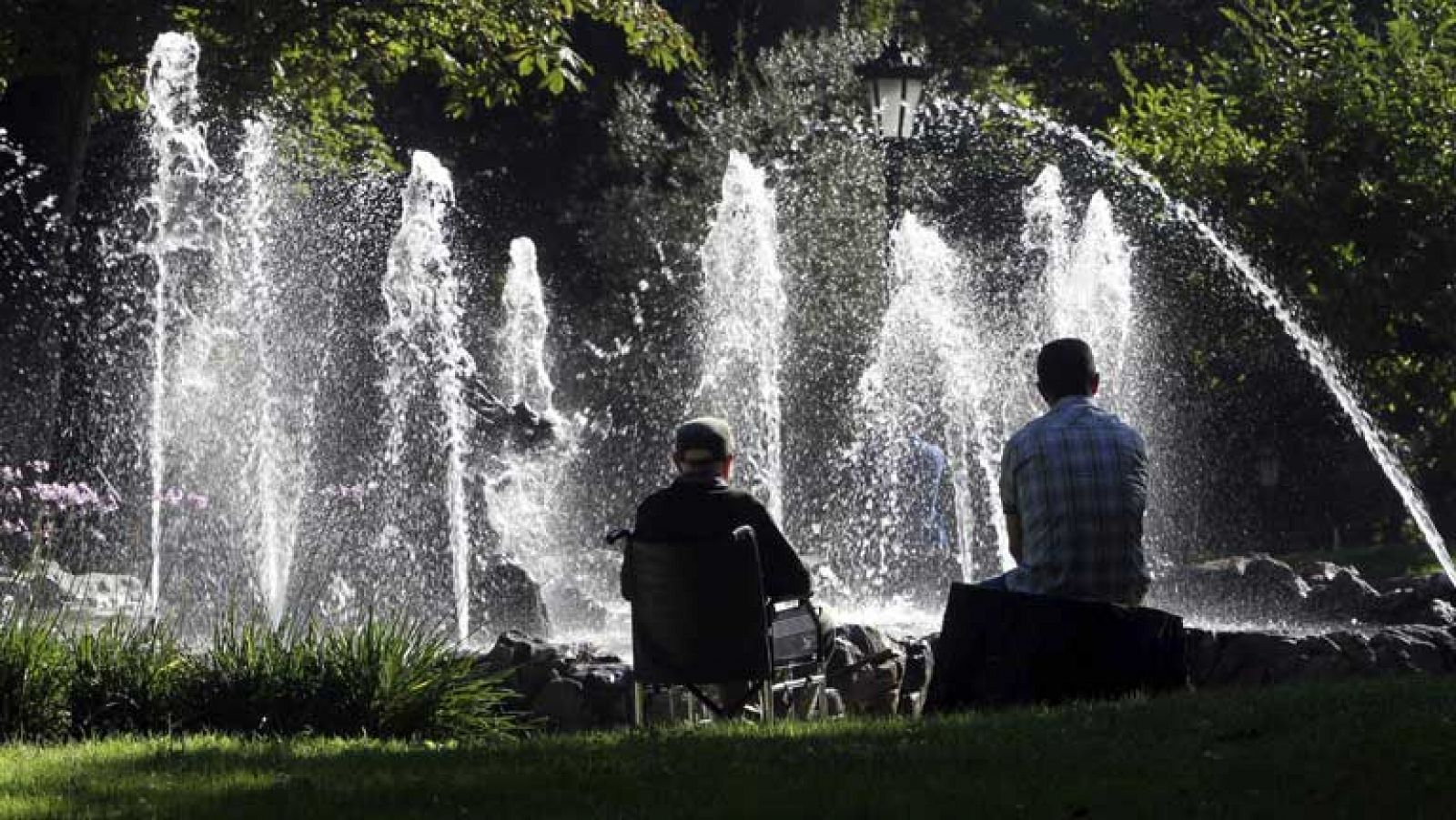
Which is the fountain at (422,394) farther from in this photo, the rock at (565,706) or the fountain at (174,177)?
the rock at (565,706)

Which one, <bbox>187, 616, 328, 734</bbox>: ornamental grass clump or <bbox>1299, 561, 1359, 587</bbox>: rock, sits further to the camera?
<bbox>1299, 561, 1359, 587</bbox>: rock

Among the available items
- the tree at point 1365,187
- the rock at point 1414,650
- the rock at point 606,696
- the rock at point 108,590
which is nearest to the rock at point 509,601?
the rock at point 108,590

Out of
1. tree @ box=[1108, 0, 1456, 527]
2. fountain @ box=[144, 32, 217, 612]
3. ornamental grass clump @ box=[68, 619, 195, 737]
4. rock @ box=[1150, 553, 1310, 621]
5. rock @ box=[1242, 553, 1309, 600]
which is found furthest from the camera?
tree @ box=[1108, 0, 1456, 527]

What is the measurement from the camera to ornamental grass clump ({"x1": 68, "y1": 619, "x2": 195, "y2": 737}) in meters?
7.54

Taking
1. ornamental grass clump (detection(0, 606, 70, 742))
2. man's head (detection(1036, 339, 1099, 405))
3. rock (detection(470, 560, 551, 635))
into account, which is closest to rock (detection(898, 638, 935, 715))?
man's head (detection(1036, 339, 1099, 405))

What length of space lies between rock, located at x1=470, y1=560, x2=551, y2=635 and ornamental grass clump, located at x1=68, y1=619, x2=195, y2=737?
503cm

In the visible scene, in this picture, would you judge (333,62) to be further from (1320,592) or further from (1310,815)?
(1310,815)

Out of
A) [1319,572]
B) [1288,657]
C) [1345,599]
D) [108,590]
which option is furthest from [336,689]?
[1319,572]

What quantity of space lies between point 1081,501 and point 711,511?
50.4 inches

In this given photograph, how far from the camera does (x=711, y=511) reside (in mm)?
7301

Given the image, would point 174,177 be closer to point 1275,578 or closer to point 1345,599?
point 1275,578

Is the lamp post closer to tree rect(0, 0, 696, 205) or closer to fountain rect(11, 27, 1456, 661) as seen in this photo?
fountain rect(11, 27, 1456, 661)

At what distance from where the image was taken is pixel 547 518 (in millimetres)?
22188

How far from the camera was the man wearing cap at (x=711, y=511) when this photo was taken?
7242 millimetres
